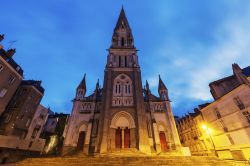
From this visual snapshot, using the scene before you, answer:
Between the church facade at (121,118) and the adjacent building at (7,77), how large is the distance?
10346 millimetres

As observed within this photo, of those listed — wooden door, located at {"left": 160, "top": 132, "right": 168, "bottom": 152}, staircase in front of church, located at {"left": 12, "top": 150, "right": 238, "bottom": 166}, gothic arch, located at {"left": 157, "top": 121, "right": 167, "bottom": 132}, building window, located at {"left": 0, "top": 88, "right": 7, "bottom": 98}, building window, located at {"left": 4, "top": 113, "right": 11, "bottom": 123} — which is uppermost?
building window, located at {"left": 0, "top": 88, "right": 7, "bottom": 98}

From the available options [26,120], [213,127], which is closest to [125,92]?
[213,127]

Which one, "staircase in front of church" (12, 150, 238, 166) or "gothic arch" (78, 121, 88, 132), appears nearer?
"staircase in front of church" (12, 150, 238, 166)

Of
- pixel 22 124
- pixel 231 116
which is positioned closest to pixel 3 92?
pixel 22 124

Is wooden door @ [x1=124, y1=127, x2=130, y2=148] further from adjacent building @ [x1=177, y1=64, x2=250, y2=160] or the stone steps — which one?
adjacent building @ [x1=177, y1=64, x2=250, y2=160]

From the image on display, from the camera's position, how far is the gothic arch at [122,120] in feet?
65.9

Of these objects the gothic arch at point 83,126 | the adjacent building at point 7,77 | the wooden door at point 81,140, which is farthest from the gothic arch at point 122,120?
the adjacent building at point 7,77

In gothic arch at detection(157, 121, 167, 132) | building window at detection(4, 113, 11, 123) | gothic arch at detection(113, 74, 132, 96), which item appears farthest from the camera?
gothic arch at detection(113, 74, 132, 96)

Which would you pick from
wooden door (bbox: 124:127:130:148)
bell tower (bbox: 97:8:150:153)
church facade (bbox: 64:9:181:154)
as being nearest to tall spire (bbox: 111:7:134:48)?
bell tower (bbox: 97:8:150:153)

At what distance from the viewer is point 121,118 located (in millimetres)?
20844

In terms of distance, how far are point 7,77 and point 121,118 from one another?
19314 mm

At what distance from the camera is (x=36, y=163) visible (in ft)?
43.1

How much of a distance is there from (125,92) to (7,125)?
64.3 ft

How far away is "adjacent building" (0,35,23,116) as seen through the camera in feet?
66.1
